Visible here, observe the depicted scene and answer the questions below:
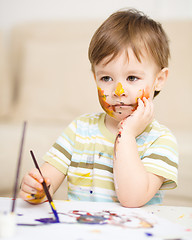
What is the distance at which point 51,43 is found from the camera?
237 cm

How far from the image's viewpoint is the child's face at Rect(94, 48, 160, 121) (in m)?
0.92

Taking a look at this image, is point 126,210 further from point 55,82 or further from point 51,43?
point 51,43

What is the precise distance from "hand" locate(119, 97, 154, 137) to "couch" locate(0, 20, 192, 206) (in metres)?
0.83

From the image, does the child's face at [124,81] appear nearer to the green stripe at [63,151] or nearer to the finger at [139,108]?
the finger at [139,108]

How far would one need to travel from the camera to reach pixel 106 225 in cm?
61

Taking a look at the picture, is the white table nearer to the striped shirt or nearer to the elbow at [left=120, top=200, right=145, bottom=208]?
the elbow at [left=120, top=200, right=145, bottom=208]

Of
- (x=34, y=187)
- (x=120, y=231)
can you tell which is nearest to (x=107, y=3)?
(x=34, y=187)

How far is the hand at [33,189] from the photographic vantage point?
76cm

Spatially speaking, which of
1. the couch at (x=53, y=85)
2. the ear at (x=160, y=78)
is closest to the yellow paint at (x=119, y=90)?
the ear at (x=160, y=78)

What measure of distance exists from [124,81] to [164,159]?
226mm

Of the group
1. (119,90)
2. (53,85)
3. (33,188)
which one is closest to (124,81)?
(119,90)

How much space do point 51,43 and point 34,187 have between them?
173 centimetres

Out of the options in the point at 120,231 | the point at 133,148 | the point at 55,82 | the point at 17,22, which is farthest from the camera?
the point at 17,22

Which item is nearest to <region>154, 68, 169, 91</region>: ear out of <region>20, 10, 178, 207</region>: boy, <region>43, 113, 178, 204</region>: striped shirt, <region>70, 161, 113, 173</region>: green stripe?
<region>20, 10, 178, 207</region>: boy
